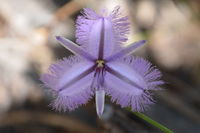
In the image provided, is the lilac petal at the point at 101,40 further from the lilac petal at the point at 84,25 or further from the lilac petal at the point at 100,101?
the lilac petal at the point at 100,101

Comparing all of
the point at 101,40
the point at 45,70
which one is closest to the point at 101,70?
the point at 101,40

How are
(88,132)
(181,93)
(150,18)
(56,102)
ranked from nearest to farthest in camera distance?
1. (56,102)
2. (88,132)
3. (181,93)
4. (150,18)

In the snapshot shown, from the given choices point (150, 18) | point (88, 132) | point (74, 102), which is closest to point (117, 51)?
point (74, 102)

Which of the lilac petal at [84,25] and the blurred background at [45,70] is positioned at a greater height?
the blurred background at [45,70]

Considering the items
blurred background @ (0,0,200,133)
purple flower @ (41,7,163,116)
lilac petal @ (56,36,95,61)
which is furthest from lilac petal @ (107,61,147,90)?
blurred background @ (0,0,200,133)

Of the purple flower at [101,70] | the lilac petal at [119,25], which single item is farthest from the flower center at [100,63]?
the lilac petal at [119,25]

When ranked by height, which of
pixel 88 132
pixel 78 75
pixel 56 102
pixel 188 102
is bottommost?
pixel 56 102

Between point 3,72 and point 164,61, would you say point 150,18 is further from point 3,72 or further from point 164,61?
point 3,72

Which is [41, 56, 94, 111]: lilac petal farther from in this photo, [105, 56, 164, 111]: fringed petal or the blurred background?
the blurred background
